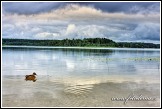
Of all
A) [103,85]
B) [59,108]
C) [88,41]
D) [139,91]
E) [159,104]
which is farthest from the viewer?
[88,41]

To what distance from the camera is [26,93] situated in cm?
1071

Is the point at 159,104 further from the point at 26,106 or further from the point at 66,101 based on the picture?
the point at 26,106

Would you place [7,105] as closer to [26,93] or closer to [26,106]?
[26,106]

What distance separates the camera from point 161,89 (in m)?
11.7

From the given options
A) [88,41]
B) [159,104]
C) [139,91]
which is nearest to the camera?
[159,104]

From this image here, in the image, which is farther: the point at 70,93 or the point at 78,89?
the point at 78,89

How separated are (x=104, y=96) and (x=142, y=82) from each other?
3.81m

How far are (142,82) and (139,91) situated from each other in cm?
217

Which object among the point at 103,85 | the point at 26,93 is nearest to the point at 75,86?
the point at 103,85

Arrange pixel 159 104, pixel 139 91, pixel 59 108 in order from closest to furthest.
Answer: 1. pixel 59 108
2. pixel 159 104
3. pixel 139 91

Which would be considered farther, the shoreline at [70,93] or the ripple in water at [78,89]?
the ripple in water at [78,89]

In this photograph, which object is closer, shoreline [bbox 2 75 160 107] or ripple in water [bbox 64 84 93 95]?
shoreline [bbox 2 75 160 107]

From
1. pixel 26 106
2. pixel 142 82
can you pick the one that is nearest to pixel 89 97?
pixel 26 106

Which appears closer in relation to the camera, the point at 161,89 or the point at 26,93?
the point at 26,93
